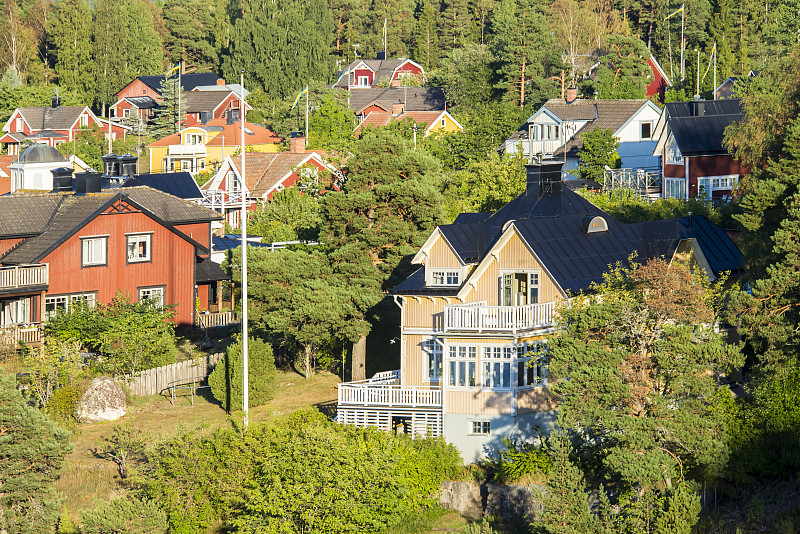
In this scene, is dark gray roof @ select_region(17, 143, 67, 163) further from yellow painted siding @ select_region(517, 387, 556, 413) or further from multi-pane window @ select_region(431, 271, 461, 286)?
yellow painted siding @ select_region(517, 387, 556, 413)

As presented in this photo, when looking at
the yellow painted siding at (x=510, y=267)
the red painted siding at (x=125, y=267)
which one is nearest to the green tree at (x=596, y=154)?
the red painted siding at (x=125, y=267)

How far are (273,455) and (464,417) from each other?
21.8ft

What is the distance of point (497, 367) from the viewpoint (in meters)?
36.1

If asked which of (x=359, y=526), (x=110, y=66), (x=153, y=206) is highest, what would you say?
(x=110, y=66)

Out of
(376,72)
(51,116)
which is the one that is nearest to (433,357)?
(51,116)

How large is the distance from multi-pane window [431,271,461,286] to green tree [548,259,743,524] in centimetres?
766

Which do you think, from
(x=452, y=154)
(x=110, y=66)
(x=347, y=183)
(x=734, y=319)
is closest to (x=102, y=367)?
(x=347, y=183)

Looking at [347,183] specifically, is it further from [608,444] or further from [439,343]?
[608,444]

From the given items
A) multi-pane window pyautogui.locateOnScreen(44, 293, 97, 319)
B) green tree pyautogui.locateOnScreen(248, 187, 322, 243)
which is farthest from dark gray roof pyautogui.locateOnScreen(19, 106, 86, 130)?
multi-pane window pyautogui.locateOnScreen(44, 293, 97, 319)

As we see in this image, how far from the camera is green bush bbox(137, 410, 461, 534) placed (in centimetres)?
3184

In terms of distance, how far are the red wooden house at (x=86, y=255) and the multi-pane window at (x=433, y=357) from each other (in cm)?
1591

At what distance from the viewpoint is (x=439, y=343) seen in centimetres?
3725

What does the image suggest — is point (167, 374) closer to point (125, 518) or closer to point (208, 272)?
point (208, 272)

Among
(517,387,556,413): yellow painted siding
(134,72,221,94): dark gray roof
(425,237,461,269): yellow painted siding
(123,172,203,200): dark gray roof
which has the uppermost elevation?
(134,72,221,94): dark gray roof
